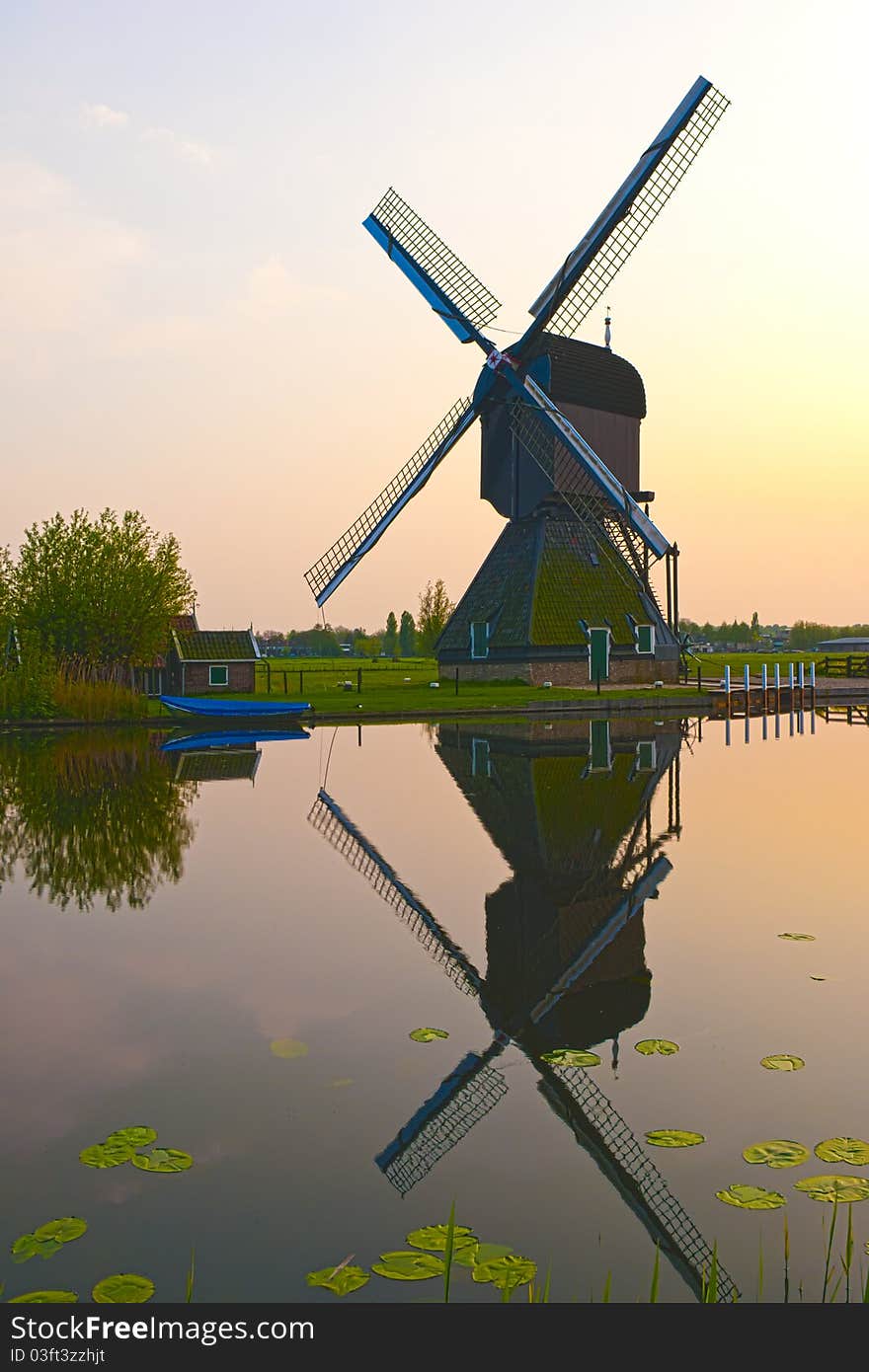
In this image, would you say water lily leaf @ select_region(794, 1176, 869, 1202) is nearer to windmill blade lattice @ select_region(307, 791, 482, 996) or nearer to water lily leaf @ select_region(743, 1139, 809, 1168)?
water lily leaf @ select_region(743, 1139, 809, 1168)

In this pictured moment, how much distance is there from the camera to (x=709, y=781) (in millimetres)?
17984

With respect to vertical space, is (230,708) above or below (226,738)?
above

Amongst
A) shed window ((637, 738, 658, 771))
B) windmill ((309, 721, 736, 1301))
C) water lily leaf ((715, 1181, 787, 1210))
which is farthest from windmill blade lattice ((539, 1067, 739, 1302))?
shed window ((637, 738, 658, 771))

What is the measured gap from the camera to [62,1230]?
3938 mm

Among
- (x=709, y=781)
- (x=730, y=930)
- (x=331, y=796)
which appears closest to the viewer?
(x=730, y=930)

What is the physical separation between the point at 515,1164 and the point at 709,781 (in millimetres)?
14326

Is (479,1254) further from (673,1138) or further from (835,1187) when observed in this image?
Result: (835,1187)

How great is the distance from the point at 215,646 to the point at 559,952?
50429 millimetres

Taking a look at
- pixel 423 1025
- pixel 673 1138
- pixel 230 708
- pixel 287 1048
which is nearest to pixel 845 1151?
pixel 673 1138

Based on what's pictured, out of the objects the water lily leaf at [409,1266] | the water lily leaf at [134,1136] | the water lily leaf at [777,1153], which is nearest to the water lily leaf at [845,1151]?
the water lily leaf at [777,1153]

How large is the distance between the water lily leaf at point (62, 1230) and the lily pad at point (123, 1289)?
0.36 metres

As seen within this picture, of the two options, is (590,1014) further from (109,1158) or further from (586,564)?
(586,564)

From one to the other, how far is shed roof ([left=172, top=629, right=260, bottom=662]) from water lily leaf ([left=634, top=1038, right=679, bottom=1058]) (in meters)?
50.9
